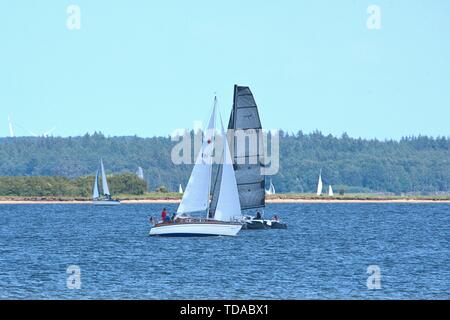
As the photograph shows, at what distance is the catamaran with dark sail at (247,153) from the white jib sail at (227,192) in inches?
221

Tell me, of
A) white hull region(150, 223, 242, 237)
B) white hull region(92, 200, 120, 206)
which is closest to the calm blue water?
white hull region(150, 223, 242, 237)

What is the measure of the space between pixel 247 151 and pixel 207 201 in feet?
30.1

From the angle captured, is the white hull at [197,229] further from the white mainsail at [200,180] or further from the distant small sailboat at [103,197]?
the distant small sailboat at [103,197]

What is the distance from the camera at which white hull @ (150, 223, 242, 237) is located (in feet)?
223

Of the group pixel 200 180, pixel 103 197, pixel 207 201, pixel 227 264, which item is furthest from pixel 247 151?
pixel 103 197

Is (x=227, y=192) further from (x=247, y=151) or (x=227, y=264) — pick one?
(x=227, y=264)

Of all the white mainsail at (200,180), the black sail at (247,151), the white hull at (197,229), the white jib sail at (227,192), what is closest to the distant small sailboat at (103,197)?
the black sail at (247,151)

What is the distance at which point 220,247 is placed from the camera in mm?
63969

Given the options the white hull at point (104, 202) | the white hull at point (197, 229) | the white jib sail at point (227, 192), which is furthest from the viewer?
the white hull at point (104, 202)

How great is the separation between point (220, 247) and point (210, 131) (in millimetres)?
7261

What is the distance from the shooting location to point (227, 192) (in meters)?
68.4

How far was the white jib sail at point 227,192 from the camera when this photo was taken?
68.1 m

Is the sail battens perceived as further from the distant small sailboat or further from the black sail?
the distant small sailboat
